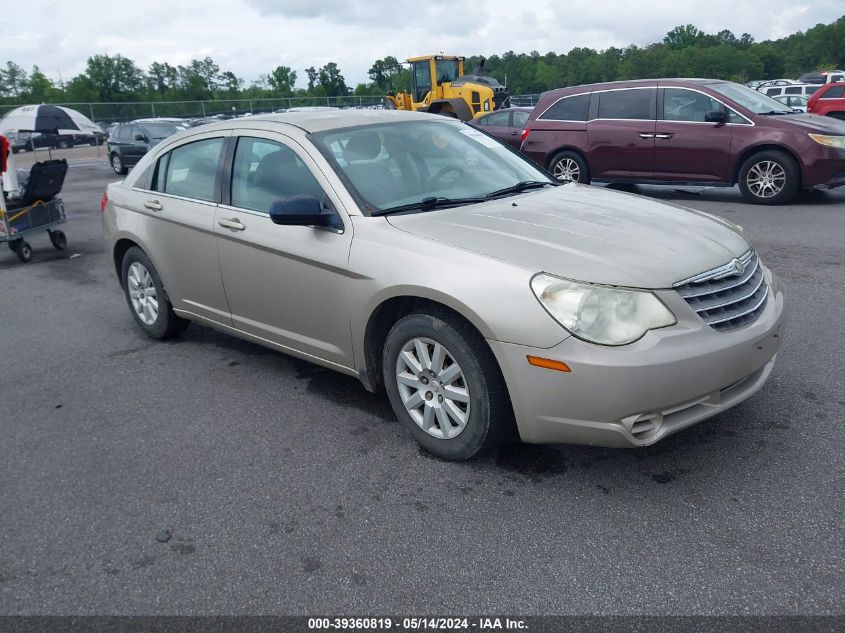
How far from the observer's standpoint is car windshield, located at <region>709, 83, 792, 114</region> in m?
10.7

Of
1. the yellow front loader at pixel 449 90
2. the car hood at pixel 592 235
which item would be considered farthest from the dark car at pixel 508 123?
the car hood at pixel 592 235

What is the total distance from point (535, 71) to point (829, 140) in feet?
255

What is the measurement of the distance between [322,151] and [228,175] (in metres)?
0.82

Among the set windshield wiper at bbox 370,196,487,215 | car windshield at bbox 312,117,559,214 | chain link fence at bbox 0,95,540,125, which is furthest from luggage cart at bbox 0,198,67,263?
chain link fence at bbox 0,95,540,125

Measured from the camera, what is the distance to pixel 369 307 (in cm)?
366

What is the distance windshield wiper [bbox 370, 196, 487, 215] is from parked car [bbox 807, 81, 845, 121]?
1770cm

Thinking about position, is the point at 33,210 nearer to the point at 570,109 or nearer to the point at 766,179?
the point at 570,109

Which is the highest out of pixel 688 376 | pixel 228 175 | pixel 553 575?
pixel 228 175

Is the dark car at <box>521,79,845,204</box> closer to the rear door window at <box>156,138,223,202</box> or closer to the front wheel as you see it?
the rear door window at <box>156,138,223,202</box>

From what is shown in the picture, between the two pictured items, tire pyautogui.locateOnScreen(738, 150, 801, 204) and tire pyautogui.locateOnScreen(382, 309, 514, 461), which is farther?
tire pyautogui.locateOnScreen(738, 150, 801, 204)

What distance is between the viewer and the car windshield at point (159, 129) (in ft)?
65.1

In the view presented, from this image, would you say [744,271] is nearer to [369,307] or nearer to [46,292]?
[369,307]

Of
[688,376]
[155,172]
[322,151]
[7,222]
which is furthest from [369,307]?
[7,222]

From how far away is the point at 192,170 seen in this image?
4.94 m
